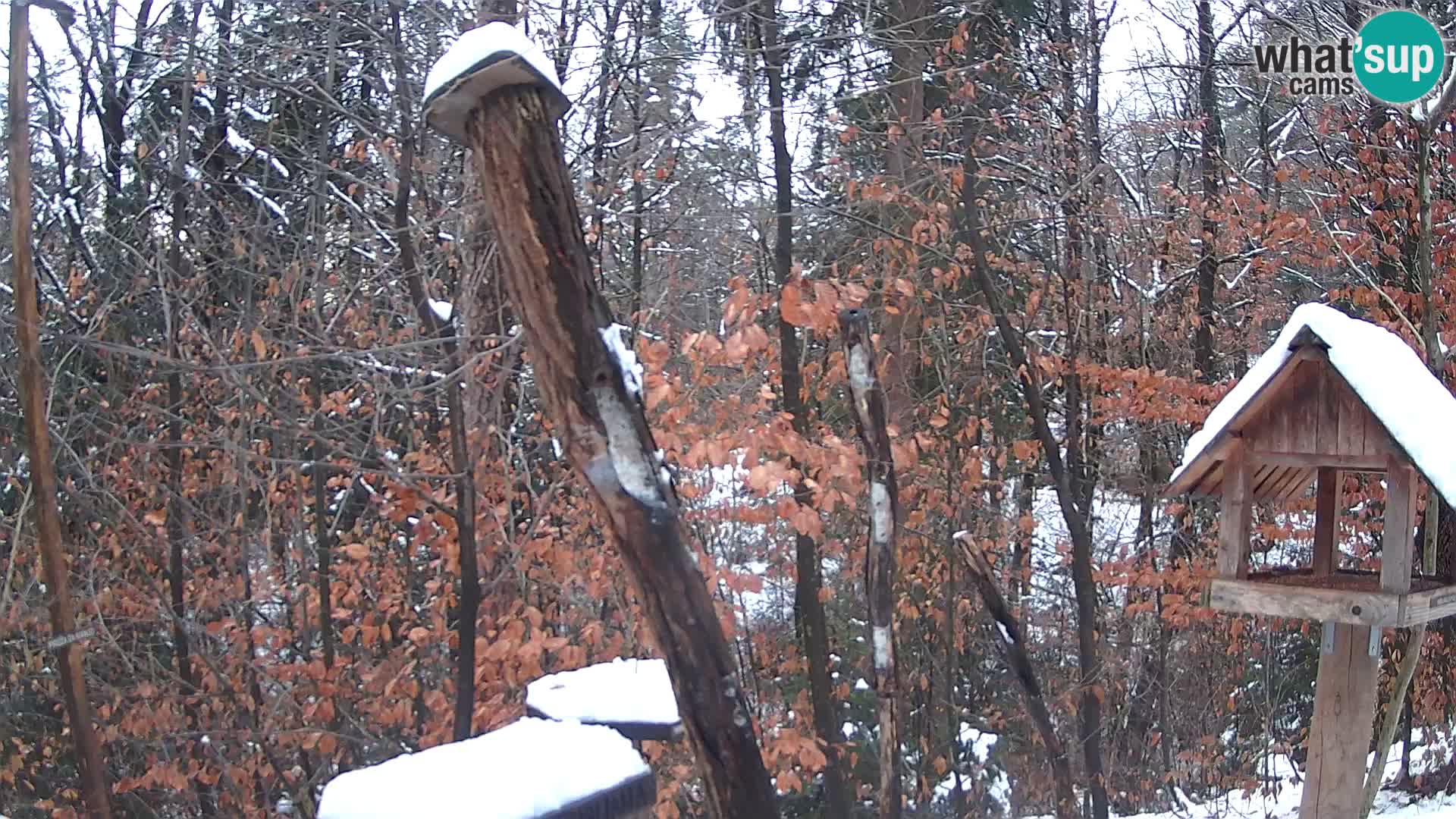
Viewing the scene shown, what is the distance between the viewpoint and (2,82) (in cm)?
648

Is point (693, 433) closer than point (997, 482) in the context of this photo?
Yes

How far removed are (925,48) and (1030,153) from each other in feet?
4.00

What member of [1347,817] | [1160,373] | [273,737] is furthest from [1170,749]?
[273,737]

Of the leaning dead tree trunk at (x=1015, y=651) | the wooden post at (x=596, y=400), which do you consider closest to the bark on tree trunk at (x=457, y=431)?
the leaning dead tree trunk at (x=1015, y=651)

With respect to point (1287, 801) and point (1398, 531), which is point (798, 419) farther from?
point (1287, 801)

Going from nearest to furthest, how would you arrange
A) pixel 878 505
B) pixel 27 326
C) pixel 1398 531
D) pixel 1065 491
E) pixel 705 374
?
pixel 1398 531, pixel 27 326, pixel 878 505, pixel 705 374, pixel 1065 491

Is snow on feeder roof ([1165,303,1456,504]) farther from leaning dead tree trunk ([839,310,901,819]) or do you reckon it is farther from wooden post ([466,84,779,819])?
wooden post ([466,84,779,819])

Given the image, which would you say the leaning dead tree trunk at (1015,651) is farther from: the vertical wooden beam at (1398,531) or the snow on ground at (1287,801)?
the vertical wooden beam at (1398,531)

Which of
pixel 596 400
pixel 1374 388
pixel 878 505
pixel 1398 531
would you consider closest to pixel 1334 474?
pixel 1398 531

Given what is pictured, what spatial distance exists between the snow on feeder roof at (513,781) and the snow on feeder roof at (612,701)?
0.12m

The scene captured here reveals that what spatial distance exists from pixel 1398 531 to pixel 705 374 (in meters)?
3.74

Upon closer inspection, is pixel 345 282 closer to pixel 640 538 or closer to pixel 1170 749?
pixel 640 538

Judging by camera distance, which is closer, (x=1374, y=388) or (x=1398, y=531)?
(x=1374, y=388)

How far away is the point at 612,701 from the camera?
1976mm
